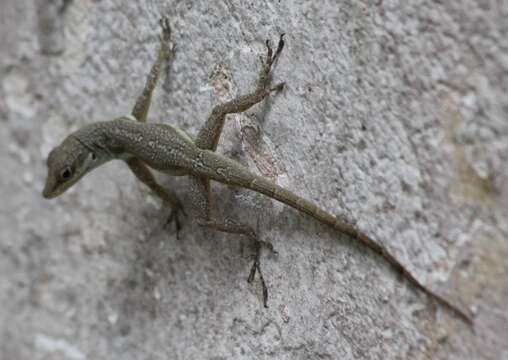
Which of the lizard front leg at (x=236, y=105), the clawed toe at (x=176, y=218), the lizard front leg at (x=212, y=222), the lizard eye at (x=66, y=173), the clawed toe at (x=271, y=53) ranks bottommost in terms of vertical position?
the clawed toe at (x=176, y=218)

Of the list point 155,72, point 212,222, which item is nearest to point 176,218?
point 212,222

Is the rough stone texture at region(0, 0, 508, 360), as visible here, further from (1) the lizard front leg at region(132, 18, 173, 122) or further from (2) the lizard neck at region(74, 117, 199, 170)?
(2) the lizard neck at region(74, 117, 199, 170)

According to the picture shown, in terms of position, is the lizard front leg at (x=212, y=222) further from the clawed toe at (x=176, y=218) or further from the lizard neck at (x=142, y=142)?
the clawed toe at (x=176, y=218)

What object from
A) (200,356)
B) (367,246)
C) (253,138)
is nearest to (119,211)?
(200,356)

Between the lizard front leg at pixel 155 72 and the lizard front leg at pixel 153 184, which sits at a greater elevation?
the lizard front leg at pixel 155 72

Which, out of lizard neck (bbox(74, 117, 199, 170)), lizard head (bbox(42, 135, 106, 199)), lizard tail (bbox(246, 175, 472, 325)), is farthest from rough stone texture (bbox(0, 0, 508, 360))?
lizard head (bbox(42, 135, 106, 199))

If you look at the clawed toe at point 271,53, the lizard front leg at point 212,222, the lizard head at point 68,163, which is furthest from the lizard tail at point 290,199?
the lizard head at point 68,163

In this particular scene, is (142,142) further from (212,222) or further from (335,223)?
(335,223)
